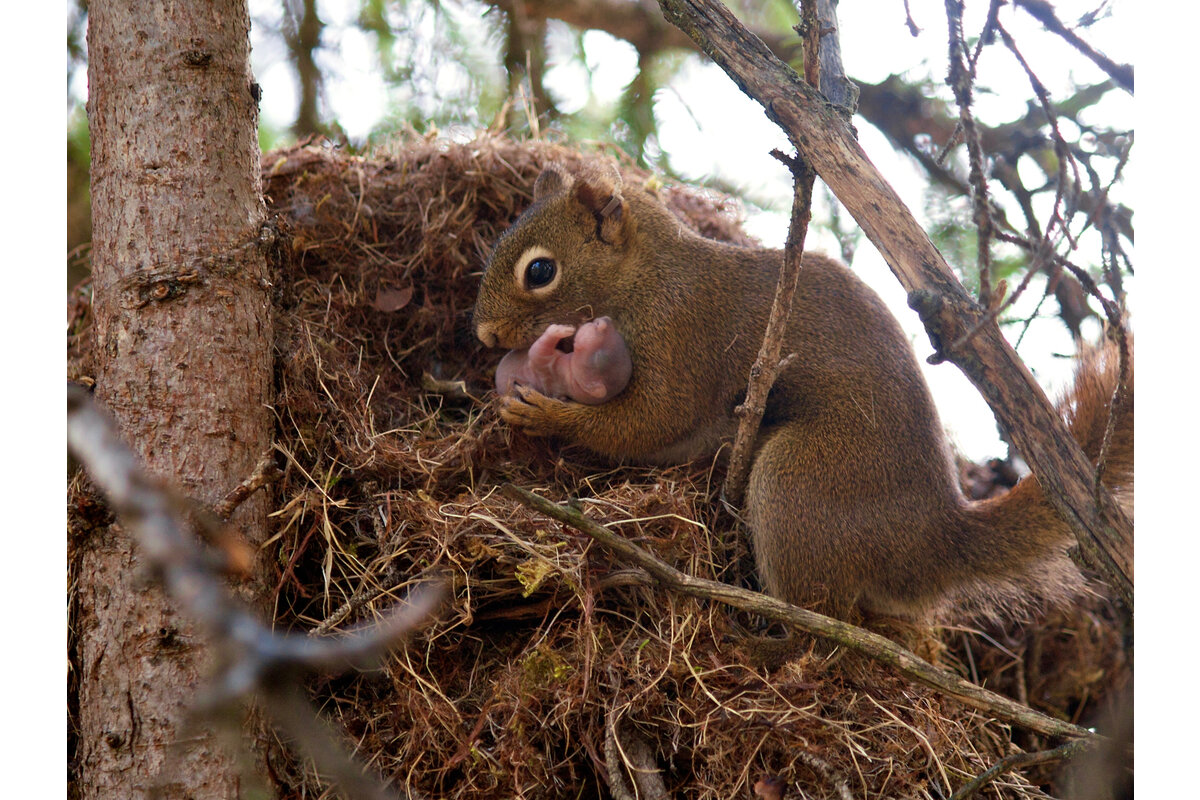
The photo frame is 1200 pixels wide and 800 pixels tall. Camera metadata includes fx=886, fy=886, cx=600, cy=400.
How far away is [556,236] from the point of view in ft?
9.87

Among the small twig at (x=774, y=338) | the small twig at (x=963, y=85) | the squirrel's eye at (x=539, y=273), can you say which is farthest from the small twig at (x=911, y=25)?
the squirrel's eye at (x=539, y=273)

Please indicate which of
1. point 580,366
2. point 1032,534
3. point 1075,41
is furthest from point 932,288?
point 580,366

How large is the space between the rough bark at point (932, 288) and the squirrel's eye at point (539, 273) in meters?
1.26

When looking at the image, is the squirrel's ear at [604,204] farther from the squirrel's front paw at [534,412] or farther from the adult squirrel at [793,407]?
the squirrel's front paw at [534,412]

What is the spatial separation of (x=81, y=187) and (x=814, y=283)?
94.1 inches

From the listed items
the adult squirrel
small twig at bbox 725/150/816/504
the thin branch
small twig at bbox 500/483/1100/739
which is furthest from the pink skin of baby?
the thin branch

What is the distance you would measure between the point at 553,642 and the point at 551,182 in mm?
1712

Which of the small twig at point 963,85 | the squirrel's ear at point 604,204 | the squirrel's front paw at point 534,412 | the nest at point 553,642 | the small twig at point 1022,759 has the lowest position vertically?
the nest at point 553,642

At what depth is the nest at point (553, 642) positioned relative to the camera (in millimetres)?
2008

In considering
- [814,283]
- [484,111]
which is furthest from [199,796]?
[484,111]

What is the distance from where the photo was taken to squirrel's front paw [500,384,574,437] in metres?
2.72

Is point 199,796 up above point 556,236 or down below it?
below

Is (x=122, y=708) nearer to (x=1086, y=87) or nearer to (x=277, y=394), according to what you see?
(x=277, y=394)

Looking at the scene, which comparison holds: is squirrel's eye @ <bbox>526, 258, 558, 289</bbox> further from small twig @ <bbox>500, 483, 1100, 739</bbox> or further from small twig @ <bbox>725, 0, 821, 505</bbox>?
small twig @ <bbox>500, 483, 1100, 739</bbox>
